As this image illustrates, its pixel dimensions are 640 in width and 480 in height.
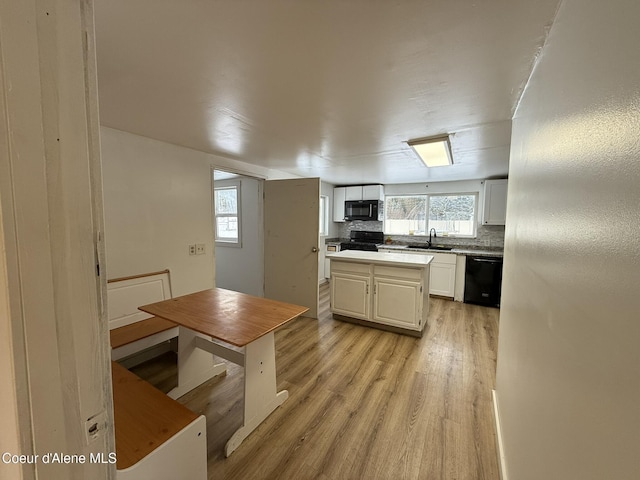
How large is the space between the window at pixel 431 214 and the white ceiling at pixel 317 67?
2597mm

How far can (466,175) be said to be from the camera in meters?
4.29

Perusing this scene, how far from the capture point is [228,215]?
446 centimetres

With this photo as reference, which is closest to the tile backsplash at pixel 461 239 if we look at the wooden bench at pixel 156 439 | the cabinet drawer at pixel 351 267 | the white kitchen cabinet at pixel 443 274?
the white kitchen cabinet at pixel 443 274

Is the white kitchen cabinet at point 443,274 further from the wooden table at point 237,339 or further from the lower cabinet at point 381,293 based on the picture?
the wooden table at point 237,339

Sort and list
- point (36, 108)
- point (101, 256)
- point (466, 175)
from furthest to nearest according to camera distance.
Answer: point (466, 175) → point (101, 256) → point (36, 108)

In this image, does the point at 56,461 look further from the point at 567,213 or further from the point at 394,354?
the point at 394,354

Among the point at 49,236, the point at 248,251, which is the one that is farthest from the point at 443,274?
the point at 49,236

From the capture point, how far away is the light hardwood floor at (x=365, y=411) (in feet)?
4.87

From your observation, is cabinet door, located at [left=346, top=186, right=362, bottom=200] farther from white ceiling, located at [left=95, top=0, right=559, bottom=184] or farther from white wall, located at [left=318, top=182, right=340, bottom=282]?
white ceiling, located at [left=95, top=0, right=559, bottom=184]

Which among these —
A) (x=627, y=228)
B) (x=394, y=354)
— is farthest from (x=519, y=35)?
(x=394, y=354)

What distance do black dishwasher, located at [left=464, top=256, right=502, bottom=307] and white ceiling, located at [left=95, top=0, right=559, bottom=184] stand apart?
226 centimetres

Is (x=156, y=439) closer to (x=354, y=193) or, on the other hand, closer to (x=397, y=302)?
(x=397, y=302)

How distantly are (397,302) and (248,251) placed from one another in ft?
8.06

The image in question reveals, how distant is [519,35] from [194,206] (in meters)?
3.04
